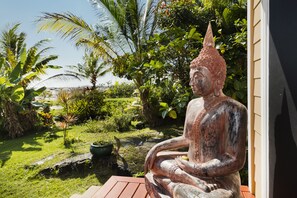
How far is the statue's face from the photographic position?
1.95 m

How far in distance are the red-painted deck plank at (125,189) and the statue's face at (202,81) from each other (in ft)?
4.23

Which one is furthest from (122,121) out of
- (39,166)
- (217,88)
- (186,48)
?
(217,88)

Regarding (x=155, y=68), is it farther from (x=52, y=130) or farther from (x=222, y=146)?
(x=52, y=130)

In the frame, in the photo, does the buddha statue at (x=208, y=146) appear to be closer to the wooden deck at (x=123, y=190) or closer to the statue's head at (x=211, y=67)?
the statue's head at (x=211, y=67)

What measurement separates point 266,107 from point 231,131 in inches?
11.7

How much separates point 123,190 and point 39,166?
10.6 feet

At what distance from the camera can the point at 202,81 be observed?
1955mm

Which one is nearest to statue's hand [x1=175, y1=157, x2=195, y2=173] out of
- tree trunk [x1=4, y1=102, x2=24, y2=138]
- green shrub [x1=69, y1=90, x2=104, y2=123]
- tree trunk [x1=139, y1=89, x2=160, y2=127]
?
tree trunk [x1=139, y1=89, x2=160, y2=127]

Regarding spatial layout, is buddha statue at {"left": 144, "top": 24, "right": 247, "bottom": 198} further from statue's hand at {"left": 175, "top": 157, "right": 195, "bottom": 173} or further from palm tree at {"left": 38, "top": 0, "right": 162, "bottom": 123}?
palm tree at {"left": 38, "top": 0, "right": 162, "bottom": 123}

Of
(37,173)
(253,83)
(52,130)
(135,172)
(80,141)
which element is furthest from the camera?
(52,130)

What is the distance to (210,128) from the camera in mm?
1902

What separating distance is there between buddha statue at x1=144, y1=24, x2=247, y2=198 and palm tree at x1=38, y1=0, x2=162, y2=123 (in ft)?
17.8

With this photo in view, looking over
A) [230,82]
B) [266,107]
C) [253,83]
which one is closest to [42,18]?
[230,82]

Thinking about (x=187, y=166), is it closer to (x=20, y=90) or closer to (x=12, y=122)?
(x=20, y=90)
